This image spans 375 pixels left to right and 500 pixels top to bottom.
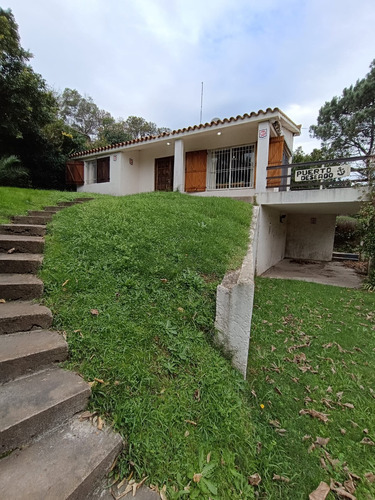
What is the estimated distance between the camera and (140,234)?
3646 mm

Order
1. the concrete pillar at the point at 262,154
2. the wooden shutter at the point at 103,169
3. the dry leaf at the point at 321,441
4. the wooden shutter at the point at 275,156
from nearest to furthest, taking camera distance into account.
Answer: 1. the dry leaf at the point at 321,441
2. the concrete pillar at the point at 262,154
3. the wooden shutter at the point at 275,156
4. the wooden shutter at the point at 103,169

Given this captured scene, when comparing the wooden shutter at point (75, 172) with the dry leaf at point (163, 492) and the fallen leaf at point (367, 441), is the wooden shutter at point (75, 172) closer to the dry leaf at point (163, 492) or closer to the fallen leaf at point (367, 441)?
the dry leaf at point (163, 492)

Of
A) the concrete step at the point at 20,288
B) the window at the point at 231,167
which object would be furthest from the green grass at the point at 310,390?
the window at the point at 231,167

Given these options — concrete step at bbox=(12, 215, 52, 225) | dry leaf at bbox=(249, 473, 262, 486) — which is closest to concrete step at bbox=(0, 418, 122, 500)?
dry leaf at bbox=(249, 473, 262, 486)

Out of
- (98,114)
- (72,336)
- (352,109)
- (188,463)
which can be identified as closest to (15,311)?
(72,336)

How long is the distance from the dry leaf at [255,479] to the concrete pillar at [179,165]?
29.4 ft

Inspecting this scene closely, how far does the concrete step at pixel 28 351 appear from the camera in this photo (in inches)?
66.2

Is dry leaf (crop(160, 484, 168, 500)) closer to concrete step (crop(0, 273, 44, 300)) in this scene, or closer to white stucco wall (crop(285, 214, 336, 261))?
concrete step (crop(0, 273, 44, 300))

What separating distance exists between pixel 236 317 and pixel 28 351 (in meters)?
1.79

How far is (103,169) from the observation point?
11.7 m

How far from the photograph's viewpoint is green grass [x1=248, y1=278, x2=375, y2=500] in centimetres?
168

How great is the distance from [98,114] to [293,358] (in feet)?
102

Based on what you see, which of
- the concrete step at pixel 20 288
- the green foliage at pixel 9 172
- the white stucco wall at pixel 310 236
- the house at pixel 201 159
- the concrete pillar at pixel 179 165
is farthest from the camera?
the white stucco wall at pixel 310 236

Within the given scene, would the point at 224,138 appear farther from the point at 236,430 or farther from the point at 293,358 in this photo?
the point at 236,430
